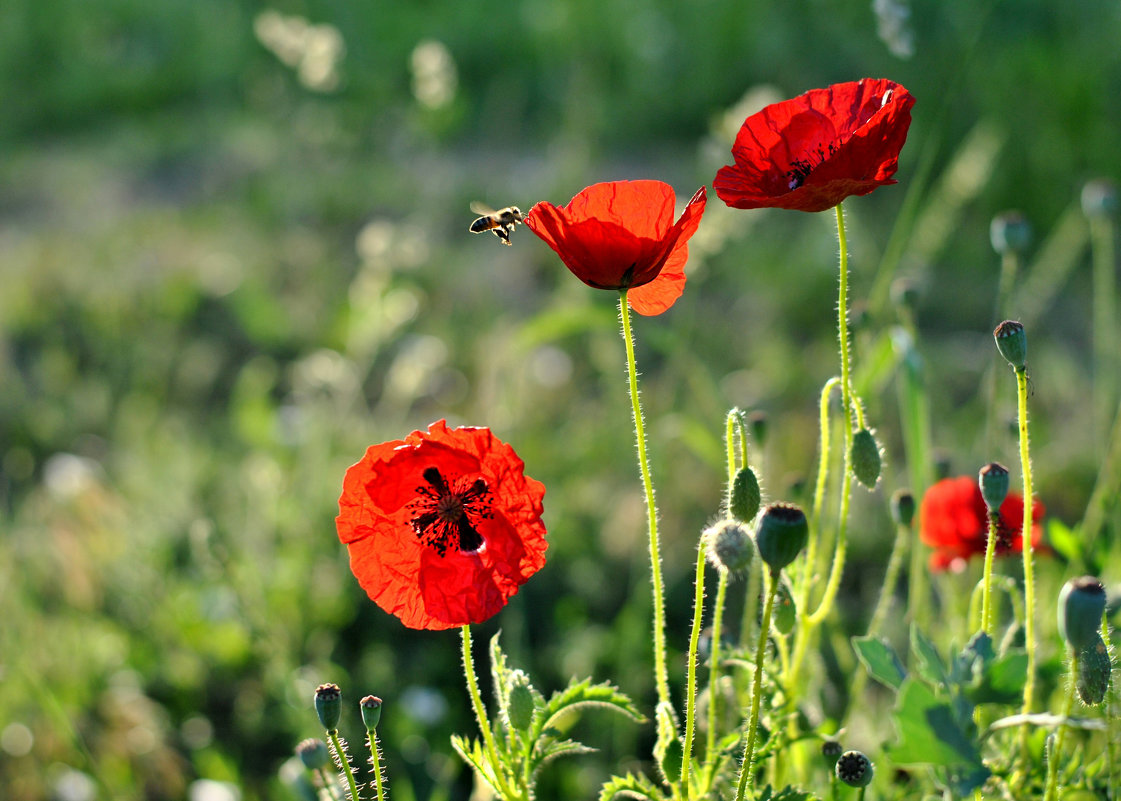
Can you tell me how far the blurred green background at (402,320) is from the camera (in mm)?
2156

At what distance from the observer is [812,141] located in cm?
112

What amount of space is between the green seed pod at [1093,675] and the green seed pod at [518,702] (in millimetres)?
446

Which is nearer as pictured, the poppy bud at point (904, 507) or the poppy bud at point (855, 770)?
the poppy bud at point (855, 770)

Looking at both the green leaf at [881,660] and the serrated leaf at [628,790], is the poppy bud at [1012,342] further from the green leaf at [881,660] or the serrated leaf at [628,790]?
the serrated leaf at [628,790]

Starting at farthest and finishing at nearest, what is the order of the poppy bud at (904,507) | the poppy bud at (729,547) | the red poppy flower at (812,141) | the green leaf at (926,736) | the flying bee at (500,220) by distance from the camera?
the flying bee at (500,220) < the poppy bud at (904,507) < the red poppy flower at (812,141) < the poppy bud at (729,547) < the green leaf at (926,736)

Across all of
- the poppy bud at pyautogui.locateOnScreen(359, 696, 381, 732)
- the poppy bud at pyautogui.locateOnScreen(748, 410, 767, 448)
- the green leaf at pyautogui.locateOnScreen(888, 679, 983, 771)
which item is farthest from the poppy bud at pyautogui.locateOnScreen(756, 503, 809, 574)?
the poppy bud at pyautogui.locateOnScreen(748, 410, 767, 448)

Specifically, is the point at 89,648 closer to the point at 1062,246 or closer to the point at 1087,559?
the point at 1087,559

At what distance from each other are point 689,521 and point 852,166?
187 cm

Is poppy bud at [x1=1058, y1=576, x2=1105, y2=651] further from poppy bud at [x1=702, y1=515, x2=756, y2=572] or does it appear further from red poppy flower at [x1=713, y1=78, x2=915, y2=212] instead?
red poppy flower at [x1=713, y1=78, x2=915, y2=212]

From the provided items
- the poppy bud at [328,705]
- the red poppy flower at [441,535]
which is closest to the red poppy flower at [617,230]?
the red poppy flower at [441,535]

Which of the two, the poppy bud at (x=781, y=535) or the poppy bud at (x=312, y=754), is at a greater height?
the poppy bud at (x=781, y=535)

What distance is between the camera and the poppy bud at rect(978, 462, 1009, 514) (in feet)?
3.22

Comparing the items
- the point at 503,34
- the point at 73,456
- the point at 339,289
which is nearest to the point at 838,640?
the point at 73,456

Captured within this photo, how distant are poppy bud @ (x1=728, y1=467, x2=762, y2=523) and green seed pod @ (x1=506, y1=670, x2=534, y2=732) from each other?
24cm
